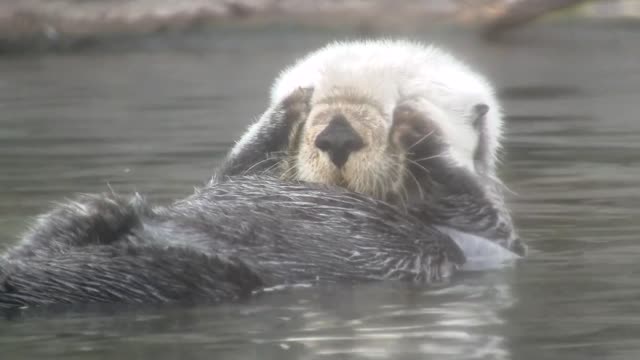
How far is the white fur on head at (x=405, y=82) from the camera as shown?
5.69 m

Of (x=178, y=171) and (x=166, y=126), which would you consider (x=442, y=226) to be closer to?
(x=178, y=171)

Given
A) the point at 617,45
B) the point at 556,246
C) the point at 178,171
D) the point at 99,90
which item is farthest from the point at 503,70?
the point at 556,246

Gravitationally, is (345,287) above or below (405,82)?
below

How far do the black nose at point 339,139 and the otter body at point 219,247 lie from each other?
127mm

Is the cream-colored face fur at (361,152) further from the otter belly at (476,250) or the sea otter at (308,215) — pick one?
the otter belly at (476,250)

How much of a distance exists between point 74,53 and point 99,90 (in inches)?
176

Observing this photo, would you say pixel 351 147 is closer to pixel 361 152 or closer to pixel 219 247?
pixel 361 152

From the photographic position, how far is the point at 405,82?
19.0 ft

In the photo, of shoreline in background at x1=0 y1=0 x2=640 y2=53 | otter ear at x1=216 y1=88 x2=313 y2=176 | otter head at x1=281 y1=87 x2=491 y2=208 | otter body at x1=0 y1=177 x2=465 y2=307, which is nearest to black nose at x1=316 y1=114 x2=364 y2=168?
otter head at x1=281 y1=87 x2=491 y2=208

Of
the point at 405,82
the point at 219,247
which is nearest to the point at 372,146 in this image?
the point at 405,82

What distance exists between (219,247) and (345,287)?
0.45 m

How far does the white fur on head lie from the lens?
5688 millimetres

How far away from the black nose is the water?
1.60ft

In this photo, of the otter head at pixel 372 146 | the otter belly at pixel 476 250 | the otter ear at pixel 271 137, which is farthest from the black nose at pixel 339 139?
the otter belly at pixel 476 250
